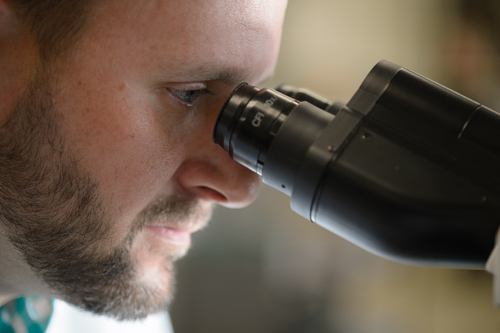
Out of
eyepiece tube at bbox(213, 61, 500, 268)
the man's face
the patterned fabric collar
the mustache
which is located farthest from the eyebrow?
the patterned fabric collar

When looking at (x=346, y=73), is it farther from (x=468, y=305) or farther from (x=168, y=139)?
(x=168, y=139)

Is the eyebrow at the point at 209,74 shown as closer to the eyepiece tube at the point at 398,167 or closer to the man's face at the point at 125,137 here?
the man's face at the point at 125,137

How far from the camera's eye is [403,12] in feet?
8.07

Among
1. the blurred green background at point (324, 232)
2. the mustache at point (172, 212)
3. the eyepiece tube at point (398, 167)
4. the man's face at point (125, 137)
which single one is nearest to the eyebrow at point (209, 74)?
the man's face at point (125, 137)

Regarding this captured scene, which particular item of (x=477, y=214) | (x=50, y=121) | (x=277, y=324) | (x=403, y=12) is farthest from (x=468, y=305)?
(x=50, y=121)

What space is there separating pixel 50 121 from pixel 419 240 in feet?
1.72

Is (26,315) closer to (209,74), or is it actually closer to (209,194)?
(209,194)

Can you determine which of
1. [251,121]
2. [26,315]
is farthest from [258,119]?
[26,315]

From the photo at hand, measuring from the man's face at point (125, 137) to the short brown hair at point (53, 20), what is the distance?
0.05ft

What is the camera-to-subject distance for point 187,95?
742 millimetres

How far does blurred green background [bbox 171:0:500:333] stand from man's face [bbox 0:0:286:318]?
1458 mm

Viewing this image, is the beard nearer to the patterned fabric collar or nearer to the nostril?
the nostril

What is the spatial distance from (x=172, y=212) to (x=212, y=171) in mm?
106

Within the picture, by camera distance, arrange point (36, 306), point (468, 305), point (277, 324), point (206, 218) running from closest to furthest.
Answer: point (206, 218), point (36, 306), point (277, 324), point (468, 305)
